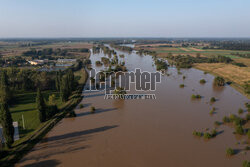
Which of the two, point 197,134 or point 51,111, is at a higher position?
point 51,111

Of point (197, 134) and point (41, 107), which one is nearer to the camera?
point (197, 134)

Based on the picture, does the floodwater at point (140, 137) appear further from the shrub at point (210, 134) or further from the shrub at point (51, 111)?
the shrub at point (51, 111)

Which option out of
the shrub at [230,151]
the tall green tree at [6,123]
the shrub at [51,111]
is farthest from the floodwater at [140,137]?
the tall green tree at [6,123]

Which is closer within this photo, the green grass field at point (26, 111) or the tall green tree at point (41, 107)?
the green grass field at point (26, 111)

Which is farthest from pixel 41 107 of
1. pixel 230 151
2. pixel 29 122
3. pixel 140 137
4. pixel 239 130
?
pixel 239 130

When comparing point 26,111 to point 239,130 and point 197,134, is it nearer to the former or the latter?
point 197,134

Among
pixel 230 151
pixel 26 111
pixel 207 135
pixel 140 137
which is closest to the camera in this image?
pixel 230 151

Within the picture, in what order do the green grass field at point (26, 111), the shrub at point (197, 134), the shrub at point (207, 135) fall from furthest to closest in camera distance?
the green grass field at point (26, 111), the shrub at point (197, 134), the shrub at point (207, 135)
